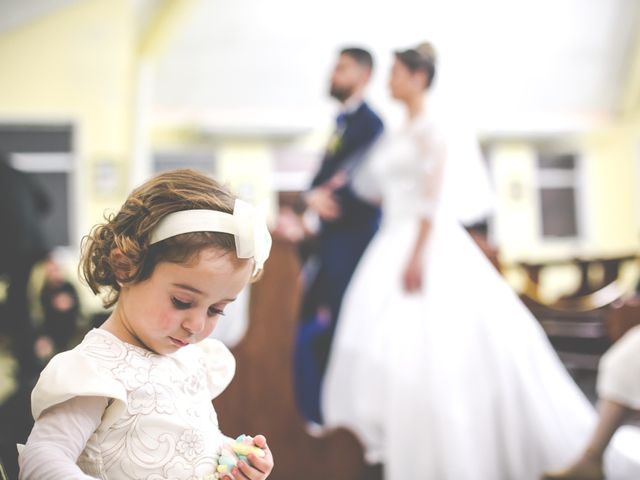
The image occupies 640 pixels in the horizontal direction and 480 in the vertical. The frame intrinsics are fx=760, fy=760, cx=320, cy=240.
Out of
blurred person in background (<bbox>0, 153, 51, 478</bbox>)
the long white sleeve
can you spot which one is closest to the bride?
the long white sleeve

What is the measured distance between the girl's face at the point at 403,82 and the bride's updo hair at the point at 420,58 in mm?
16

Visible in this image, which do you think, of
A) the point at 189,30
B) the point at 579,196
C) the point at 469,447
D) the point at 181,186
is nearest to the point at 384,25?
the point at 469,447

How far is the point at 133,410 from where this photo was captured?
0.62 metres

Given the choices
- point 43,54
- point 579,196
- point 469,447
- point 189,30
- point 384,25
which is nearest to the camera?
point 469,447

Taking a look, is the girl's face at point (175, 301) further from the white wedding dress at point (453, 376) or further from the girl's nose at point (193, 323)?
the white wedding dress at point (453, 376)

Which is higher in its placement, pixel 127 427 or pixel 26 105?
pixel 26 105

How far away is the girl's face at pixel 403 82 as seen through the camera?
1.63 m

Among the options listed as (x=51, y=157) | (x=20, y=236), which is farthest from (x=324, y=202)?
(x=51, y=157)

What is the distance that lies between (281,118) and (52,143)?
2028mm

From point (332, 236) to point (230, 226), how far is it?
5.13 ft

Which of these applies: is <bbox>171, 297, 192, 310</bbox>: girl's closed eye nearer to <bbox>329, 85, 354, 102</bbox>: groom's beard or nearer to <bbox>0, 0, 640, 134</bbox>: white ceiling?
<bbox>329, 85, 354, 102</bbox>: groom's beard

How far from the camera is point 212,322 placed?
26.3 inches

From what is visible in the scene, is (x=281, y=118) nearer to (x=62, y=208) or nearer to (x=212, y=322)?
(x=62, y=208)

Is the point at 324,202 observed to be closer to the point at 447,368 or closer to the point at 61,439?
the point at 447,368
